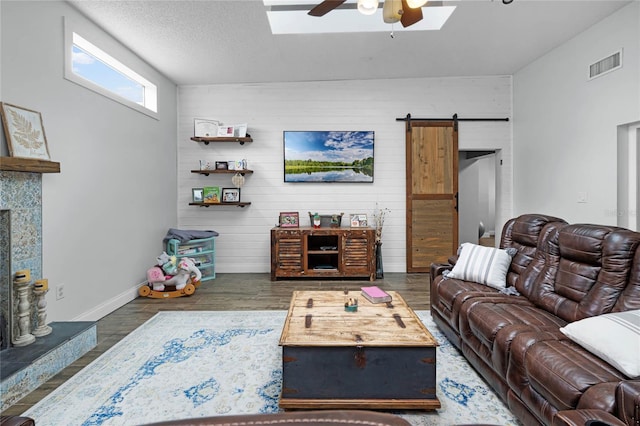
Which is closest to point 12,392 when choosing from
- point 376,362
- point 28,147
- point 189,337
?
point 189,337

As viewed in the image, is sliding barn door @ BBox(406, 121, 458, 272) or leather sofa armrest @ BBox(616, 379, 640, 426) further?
sliding barn door @ BBox(406, 121, 458, 272)

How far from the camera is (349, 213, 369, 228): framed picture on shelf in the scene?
207 inches

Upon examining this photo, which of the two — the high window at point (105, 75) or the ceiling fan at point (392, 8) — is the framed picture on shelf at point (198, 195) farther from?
the ceiling fan at point (392, 8)

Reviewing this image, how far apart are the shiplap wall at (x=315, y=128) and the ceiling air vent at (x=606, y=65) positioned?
1656mm

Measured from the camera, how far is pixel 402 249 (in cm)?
539

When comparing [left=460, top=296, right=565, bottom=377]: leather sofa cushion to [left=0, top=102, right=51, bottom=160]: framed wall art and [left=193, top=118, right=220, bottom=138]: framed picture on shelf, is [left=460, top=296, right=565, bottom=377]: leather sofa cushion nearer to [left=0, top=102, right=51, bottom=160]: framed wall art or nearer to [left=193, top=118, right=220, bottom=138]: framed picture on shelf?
[left=0, top=102, right=51, bottom=160]: framed wall art

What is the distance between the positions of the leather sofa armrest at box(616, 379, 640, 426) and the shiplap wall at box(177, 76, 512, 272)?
4173 millimetres

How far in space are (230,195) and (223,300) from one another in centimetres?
187

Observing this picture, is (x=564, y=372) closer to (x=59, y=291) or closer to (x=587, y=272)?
(x=587, y=272)

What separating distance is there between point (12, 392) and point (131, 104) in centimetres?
315

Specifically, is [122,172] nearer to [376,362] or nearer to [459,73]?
[376,362]

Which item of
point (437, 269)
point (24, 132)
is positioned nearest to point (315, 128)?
point (437, 269)

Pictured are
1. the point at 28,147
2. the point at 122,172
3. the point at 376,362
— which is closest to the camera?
the point at 376,362

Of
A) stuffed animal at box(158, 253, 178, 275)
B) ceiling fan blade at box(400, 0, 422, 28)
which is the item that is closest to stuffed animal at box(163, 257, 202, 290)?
stuffed animal at box(158, 253, 178, 275)
